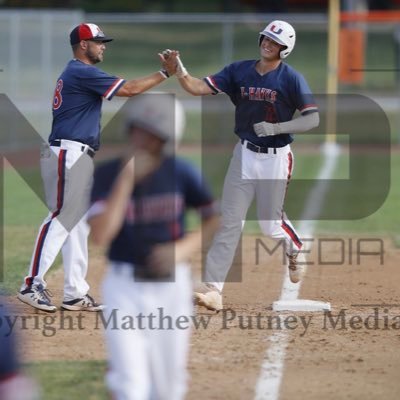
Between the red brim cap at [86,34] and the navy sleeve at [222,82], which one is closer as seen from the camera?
the red brim cap at [86,34]

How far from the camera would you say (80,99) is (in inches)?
340

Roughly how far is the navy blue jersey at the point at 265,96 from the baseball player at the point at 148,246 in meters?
3.42

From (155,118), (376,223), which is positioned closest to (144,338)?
(155,118)

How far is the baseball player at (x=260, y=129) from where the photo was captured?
8844 mm

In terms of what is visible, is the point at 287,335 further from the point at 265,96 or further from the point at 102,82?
the point at 102,82

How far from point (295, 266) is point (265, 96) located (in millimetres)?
1587

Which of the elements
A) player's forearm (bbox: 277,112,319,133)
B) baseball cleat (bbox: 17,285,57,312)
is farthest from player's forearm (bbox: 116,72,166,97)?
baseball cleat (bbox: 17,285,57,312)

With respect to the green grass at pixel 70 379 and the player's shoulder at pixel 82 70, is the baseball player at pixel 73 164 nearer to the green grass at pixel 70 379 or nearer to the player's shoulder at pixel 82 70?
the player's shoulder at pixel 82 70

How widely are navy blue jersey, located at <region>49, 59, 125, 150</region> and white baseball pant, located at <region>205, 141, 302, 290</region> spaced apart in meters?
1.27

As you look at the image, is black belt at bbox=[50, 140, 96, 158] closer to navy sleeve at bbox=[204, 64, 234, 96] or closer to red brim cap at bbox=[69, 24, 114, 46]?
red brim cap at bbox=[69, 24, 114, 46]

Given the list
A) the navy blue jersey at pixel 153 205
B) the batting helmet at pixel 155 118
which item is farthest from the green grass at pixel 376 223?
the batting helmet at pixel 155 118

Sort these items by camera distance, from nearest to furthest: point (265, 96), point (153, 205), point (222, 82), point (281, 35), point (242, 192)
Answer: point (153, 205)
point (281, 35)
point (265, 96)
point (242, 192)
point (222, 82)

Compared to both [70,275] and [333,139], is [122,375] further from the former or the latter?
[333,139]

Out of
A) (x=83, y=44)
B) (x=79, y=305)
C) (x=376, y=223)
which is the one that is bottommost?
(x=79, y=305)
